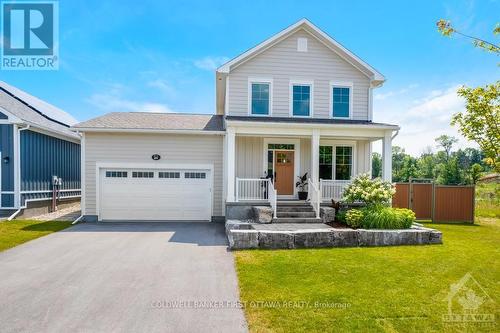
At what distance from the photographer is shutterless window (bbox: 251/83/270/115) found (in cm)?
1141

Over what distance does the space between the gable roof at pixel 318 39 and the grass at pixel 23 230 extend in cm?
826

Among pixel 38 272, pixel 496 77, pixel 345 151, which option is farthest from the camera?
pixel 345 151

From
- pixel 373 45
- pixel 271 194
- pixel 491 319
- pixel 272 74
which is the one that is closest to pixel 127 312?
pixel 491 319

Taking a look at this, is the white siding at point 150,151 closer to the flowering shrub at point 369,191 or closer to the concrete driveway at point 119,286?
the concrete driveway at point 119,286

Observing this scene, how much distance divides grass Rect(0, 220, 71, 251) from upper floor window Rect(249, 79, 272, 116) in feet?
27.7

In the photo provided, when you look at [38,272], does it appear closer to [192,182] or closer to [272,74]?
[192,182]

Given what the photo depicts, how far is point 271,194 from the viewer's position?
9.48m

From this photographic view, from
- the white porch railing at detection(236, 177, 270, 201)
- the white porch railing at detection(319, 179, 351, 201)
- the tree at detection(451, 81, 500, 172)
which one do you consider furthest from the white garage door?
the tree at detection(451, 81, 500, 172)

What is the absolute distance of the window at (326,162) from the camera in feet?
38.3

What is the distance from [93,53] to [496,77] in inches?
600

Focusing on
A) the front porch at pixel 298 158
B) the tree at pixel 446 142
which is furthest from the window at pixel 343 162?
the tree at pixel 446 142

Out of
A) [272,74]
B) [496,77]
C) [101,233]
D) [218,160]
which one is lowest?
[101,233]

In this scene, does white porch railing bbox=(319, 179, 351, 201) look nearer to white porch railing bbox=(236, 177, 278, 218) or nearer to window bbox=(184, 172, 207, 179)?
white porch railing bbox=(236, 177, 278, 218)

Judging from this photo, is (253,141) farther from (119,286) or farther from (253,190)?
(119,286)
